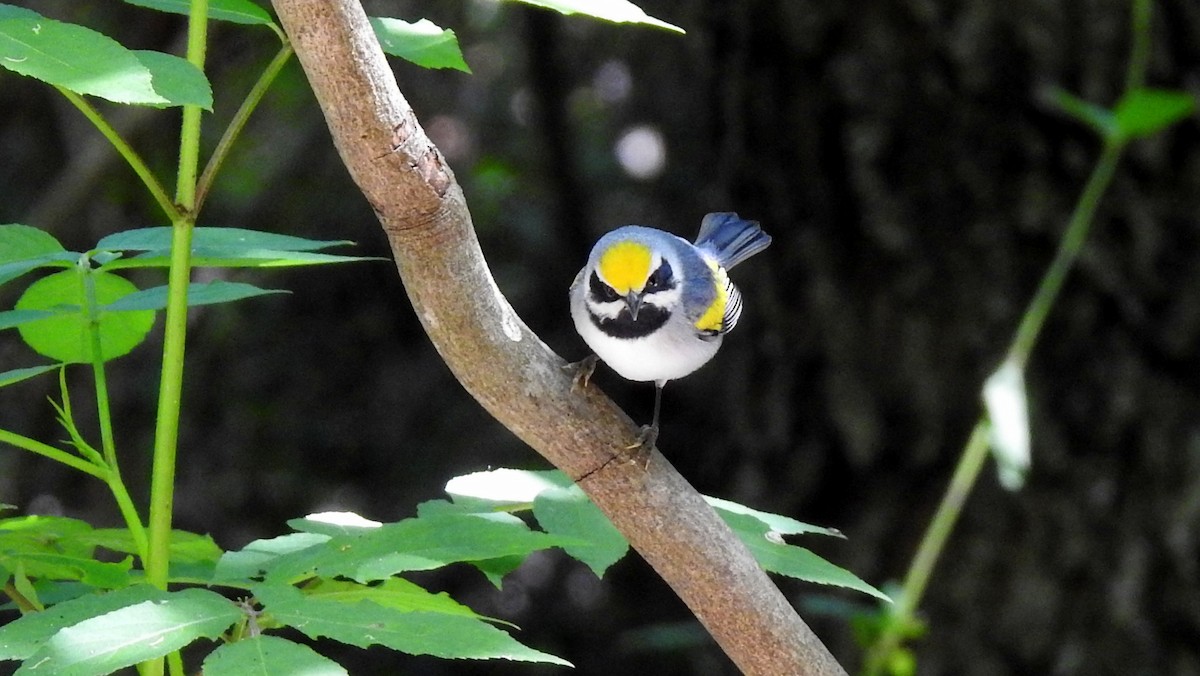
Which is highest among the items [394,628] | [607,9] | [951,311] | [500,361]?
[607,9]

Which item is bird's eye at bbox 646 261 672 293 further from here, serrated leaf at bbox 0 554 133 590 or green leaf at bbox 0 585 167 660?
green leaf at bbox 0 585 167 660

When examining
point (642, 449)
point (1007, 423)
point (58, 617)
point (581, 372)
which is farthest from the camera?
point (1007, 423)

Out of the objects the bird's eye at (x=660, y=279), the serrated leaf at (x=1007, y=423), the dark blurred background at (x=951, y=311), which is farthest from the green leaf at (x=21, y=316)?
the dark blurred background at (x=951, y=311)

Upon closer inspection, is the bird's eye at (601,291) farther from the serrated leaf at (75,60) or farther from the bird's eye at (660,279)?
the serrated leaf at (75,60)

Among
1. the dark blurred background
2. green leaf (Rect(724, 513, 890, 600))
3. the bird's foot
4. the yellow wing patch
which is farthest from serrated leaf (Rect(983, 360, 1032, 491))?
the dark blurred background

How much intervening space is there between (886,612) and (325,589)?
4.36 feet

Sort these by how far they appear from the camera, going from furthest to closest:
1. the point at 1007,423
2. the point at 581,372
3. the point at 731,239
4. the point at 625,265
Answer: the point at 731,239 < the point at 625,265 < the point at 1007,423 < the point at 581,372

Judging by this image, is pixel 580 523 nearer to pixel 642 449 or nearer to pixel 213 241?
pixel 642 449

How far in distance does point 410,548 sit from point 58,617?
344mm

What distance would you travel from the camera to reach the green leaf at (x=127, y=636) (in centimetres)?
108

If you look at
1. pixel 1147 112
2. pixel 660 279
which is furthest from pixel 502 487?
pixel 1147 112

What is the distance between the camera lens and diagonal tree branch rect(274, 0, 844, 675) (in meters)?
1.26

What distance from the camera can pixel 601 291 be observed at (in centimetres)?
272

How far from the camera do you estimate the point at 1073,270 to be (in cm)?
402
